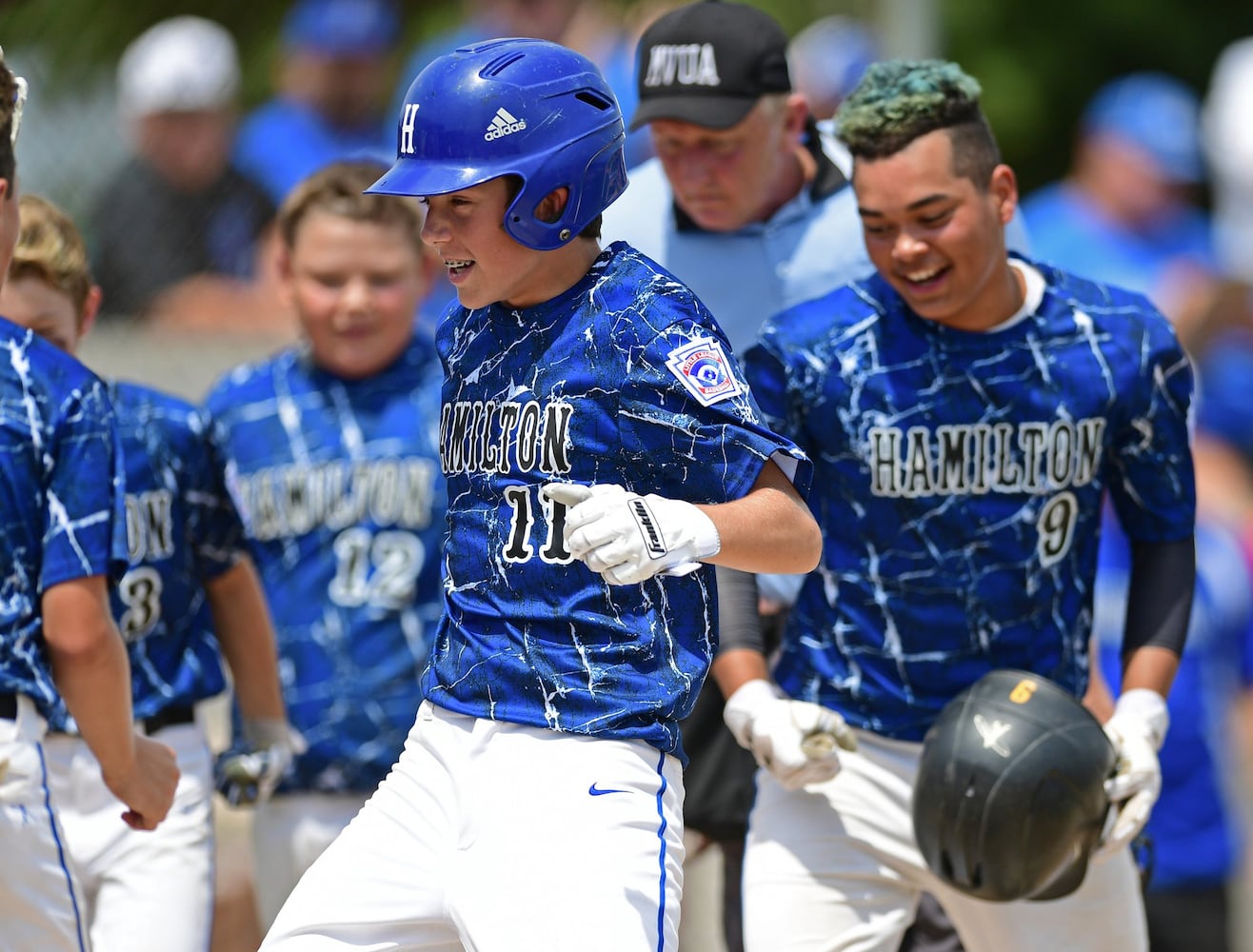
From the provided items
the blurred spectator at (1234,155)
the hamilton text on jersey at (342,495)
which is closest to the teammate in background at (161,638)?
the hamilton text on jersey at (342,495)

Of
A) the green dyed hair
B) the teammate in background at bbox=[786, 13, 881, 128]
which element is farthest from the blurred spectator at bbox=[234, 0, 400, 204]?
the green dyed hair

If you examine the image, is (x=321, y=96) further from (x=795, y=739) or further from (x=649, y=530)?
(x=649, y=530)

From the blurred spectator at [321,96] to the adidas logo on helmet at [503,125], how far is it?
18.4 ft

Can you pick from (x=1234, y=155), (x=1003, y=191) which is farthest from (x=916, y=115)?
(x=1234, y=155)

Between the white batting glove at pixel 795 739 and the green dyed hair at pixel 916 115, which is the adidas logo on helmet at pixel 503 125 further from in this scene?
the white batting glove at pixel 795 739

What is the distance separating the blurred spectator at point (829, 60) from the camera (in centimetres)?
964

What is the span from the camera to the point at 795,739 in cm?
441

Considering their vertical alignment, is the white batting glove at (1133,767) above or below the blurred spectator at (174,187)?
below

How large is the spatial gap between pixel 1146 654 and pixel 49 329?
106 inches

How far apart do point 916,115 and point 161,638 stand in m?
2.23

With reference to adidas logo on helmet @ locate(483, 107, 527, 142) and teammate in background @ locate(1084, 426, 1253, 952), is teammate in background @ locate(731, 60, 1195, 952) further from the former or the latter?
teammate in background @ locate(1084, 426, 1253, 952)

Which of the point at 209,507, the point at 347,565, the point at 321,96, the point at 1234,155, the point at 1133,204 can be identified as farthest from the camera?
the point at 1234,155

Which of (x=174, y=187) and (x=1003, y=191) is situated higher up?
(x=1003, y=191)

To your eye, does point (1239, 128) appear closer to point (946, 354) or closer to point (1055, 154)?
point (1055, 154)
